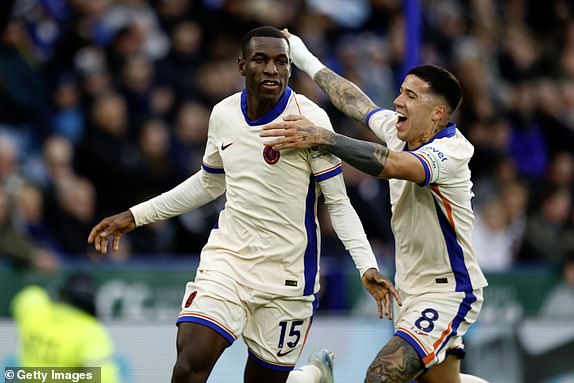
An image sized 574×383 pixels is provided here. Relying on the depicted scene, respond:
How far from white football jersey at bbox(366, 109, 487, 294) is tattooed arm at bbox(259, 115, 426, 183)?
0.65 feet

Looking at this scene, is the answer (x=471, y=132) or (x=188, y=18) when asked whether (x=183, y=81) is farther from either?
(x=471, y=132)

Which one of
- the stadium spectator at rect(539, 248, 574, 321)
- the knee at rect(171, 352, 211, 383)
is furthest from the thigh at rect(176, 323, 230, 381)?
the stadium spectator at rect(539, 248, 574, 321)

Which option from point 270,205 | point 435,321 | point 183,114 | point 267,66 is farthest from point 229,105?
point 183,114

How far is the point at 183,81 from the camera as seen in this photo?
482 inches

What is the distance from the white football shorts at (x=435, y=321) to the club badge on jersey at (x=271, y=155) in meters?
1.21

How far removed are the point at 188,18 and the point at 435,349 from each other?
734 cm

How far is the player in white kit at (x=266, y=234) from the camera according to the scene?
244 inches

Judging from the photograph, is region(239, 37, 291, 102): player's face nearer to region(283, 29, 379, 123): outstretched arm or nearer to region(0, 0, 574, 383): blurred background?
region(283, 29, 379, 123): outstretched arm

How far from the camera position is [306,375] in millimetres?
7008

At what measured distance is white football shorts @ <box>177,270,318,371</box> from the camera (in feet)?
20.2

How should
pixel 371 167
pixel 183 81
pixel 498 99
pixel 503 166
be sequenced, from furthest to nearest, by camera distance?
pixel 498 99 → pixel 503 166 → pixel 183 81 → pixel 371 167

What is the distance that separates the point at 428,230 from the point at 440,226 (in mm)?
78

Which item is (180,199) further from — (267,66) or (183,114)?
(183,114)

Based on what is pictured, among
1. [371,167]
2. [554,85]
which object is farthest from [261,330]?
[554,85]
